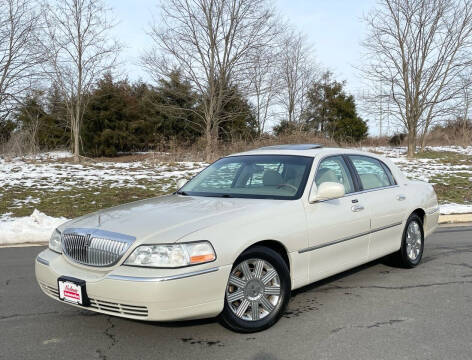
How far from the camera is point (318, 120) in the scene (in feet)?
128

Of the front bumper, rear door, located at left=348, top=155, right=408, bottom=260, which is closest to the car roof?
rear door, located at left=348, top=155, right=408, bottom=260

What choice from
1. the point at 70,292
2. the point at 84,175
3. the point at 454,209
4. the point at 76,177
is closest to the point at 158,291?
the point at 70,292

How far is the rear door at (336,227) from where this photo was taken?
13.9 feet

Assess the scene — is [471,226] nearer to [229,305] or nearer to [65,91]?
[229,305]

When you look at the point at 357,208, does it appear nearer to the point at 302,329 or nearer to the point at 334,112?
the point at 302,329

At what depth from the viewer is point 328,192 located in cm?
428

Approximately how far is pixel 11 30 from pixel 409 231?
1758 centimetres

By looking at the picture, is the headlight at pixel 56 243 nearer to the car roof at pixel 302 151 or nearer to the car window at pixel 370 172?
the car roof at pixel 302 151

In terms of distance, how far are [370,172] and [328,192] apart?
1408 millimetres

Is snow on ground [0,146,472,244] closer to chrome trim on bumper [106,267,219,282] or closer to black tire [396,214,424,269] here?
black tire [396,214,424,269]

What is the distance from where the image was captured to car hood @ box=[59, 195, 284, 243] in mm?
3451

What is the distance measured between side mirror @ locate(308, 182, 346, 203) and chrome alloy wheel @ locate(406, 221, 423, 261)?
189 cm

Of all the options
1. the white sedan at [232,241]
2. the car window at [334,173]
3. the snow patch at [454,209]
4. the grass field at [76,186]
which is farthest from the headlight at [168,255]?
the snow patch at [454,209]

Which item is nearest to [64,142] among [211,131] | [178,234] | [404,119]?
[211,131]
